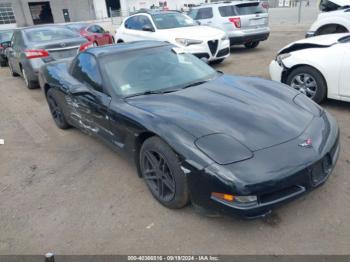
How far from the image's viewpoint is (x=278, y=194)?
231 cm

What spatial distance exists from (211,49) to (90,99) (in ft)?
17.1

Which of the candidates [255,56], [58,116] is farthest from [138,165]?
[255,56]

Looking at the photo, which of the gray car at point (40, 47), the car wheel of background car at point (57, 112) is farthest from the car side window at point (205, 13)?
the car wheel of background car at point (57, 112)

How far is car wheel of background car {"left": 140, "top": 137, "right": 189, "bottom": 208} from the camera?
2.57 metres

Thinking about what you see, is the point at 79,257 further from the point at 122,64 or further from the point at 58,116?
the point at 58,116

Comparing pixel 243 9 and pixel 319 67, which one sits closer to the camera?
pixel 319 67

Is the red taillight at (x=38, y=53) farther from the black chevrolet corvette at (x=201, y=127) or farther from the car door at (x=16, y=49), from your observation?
the black chevrolet corvette at (x=201, y=127)

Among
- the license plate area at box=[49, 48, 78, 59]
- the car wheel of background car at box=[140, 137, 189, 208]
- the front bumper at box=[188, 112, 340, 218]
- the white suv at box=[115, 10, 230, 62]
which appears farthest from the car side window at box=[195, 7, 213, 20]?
the front bumper at box=[188, 112, 340, 218]

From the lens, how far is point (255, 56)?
9648 millimetres

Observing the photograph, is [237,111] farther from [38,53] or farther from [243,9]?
[243,9]

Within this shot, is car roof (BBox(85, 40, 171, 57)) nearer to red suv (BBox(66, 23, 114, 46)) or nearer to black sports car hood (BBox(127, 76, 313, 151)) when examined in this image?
black sports car hood (BBox(127, 76, 313, 151))

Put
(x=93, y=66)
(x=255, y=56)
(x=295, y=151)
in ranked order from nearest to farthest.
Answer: (x=295, y=151) < (x=93, y=66) < (x=255, y=56)

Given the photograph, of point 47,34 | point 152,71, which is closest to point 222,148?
point 152,71

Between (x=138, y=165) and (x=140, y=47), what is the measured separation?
5.22ft
